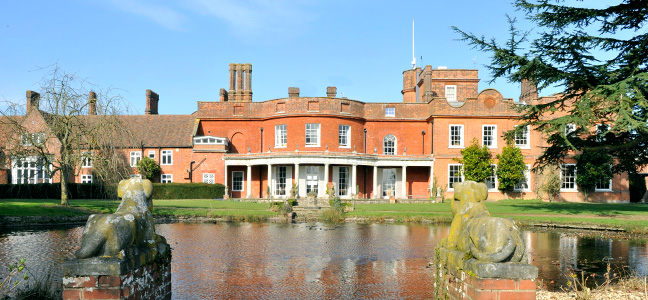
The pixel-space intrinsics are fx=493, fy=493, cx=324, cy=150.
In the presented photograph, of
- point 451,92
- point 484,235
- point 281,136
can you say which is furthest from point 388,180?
point 484,235

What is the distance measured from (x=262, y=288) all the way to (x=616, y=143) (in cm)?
1480

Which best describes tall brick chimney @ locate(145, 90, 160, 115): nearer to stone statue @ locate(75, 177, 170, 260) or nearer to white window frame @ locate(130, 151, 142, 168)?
white window frame @ locate(130, 151, 142, 168)

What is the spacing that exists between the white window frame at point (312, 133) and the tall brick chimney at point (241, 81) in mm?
7247

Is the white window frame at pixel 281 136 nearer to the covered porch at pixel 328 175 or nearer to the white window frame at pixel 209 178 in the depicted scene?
the covered porch at pixel 328 175

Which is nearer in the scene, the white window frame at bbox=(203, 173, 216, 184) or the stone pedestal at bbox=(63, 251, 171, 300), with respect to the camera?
the stone pedestal at bbox=(63, 251, 171, 300)

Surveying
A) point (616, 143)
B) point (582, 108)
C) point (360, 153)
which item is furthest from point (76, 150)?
point (616, 143)

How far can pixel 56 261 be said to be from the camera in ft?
36.2

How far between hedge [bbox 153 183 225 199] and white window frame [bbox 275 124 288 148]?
5.37 m

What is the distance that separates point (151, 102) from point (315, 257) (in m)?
36.4

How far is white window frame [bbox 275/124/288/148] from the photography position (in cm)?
3591

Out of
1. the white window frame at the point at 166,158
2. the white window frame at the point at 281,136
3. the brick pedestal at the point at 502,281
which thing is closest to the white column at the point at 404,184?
the white window frame at the point at 281,136

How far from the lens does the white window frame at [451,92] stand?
41.2 metres

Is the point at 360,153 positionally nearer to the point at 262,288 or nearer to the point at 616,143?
the point at 616,143

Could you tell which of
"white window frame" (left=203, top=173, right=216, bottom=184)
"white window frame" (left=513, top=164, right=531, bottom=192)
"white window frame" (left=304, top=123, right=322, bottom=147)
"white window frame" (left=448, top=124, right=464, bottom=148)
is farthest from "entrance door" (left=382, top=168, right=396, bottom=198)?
"white window frame" (left=203, top=173, right=216, bottom=184)
